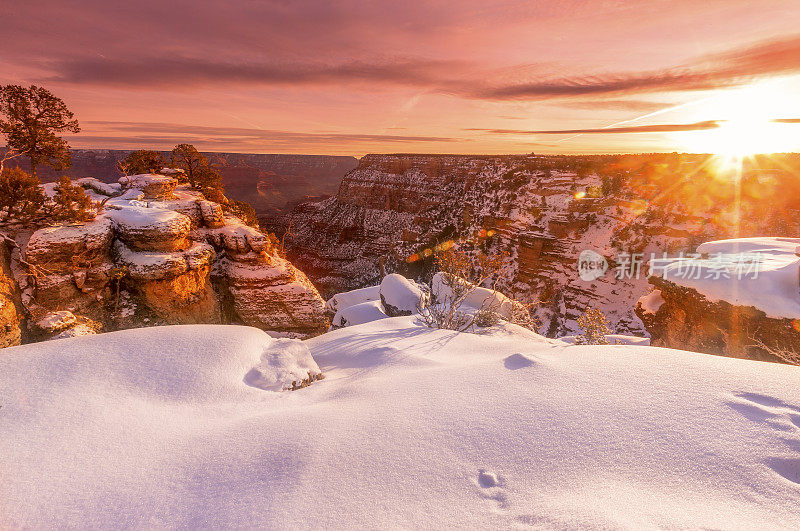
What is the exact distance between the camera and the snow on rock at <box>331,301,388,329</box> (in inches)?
553

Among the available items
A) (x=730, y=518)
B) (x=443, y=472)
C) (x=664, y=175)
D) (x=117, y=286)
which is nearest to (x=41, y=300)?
(x=117, y=286)

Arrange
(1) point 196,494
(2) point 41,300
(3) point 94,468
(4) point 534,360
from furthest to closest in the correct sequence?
(2) point 41,300 → (4) point 534,360 → (3) point 94,468 → (1) point 196,494

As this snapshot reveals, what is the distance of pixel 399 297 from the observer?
569 inches

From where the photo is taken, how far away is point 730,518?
2277mm

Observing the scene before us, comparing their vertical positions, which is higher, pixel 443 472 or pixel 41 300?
pixel 443 472

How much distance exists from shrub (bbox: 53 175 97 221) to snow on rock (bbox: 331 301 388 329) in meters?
10.1

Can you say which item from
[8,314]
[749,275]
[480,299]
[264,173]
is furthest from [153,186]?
[264,173]

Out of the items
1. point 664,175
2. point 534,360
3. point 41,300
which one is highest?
point 664,175

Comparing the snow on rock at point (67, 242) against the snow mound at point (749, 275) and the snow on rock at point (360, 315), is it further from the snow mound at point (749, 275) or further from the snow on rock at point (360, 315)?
the snow mound at point (749, 275)

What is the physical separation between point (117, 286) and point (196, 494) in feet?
46.1

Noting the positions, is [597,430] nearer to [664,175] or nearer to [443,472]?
[443,472]

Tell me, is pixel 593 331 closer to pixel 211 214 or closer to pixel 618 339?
pixel 618 339

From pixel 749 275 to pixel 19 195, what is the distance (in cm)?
2317

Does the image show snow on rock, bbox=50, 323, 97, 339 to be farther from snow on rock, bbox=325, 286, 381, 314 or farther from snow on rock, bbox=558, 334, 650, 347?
snow on rock, bbox=558, 334, 650, 347
